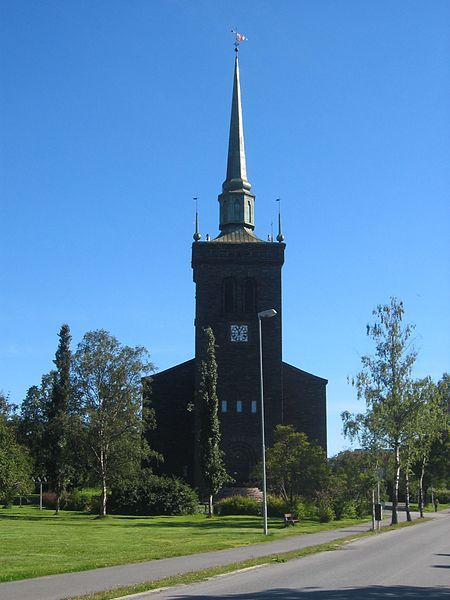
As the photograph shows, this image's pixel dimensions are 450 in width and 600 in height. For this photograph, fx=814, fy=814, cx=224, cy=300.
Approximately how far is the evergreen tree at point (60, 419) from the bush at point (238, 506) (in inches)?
423

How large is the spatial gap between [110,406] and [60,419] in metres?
3.34

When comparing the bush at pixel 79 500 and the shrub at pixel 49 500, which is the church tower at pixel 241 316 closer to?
the bush at pixel 79 500

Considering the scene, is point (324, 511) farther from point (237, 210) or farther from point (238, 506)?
point (237, 210)

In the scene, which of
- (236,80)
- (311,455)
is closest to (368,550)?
(311,455)

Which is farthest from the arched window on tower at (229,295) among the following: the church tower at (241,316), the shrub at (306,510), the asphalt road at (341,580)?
the asphalt road at (341,580)

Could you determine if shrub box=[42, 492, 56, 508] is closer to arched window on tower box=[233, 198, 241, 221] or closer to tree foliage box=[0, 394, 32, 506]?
tree foliage box=[0, 394, 32, 506]

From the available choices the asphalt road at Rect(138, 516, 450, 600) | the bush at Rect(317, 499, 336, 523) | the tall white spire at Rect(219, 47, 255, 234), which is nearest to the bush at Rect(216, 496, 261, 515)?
the bush at Rect(317, 499, 336, 523)

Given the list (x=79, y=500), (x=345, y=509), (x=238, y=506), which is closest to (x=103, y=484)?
(x=238, y=506)

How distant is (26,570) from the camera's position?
18.0 meters

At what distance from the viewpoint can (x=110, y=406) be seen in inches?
2125

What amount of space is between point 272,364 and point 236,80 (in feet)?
87.3

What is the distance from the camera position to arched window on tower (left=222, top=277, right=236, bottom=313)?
66625 mm

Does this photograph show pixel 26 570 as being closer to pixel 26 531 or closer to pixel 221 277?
pixel 26 531

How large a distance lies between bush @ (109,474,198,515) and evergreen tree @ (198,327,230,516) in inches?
70.0
